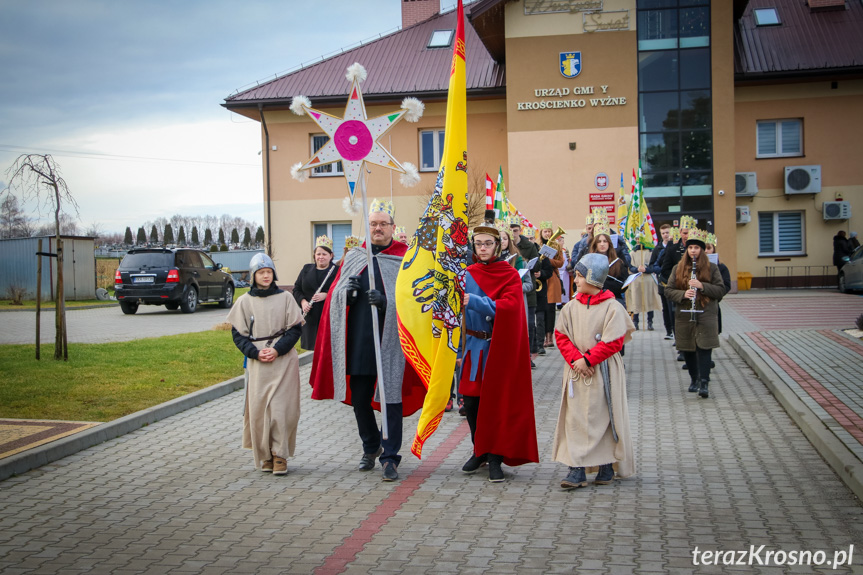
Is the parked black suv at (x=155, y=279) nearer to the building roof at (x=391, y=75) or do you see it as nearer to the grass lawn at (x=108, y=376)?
the building roof at (x=391, y=75)

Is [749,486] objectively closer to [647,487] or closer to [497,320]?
[647,487]

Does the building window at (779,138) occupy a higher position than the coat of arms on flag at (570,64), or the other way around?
the coat of arms on flag at (570,64)

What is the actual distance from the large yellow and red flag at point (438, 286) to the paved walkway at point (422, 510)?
84cm

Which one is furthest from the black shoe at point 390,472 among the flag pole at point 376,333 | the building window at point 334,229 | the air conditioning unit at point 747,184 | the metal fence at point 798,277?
the metal fence at point 798,277

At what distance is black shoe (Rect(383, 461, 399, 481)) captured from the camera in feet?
20.9

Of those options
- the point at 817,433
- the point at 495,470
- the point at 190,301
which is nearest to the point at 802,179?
the point at 190,301

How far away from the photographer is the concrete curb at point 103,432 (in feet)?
21.8

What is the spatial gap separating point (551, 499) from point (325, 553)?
6.04ft

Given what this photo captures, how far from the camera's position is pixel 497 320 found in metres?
6.27

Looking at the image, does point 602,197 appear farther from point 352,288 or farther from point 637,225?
point 352,288

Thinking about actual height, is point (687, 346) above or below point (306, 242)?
below

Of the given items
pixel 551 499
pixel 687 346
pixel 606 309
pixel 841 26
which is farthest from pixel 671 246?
pixel 841 26

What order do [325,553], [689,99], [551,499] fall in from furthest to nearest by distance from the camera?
[689,99] < [551,499] < [325,553]

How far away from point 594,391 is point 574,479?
0.68 metres
